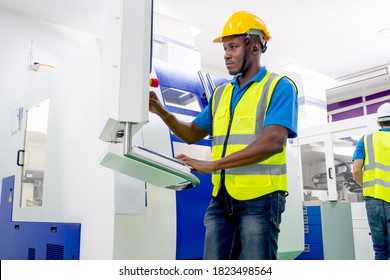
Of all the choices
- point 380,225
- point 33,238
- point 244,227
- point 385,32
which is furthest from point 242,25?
point 385,32

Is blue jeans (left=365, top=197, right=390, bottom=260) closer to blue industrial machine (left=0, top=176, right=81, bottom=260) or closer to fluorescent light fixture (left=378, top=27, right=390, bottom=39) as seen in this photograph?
blue industrial machine (left=0, top=176, right=81, bottom=260)

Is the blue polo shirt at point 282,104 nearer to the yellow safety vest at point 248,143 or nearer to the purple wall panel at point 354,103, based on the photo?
the yellow safety vest at point 248,143

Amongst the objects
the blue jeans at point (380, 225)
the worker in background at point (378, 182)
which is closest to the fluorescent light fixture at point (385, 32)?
the worker in background at point (378, 182)

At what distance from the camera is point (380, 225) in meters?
3.34

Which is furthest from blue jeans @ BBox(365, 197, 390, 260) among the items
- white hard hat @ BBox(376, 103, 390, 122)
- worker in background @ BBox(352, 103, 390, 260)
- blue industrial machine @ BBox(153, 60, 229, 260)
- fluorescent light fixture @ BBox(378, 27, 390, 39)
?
fluorescent light fixture @ BBox(378, 27, 390, 39)

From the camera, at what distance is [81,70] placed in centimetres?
216

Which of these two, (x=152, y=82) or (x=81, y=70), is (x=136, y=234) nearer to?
(x=152, y=82)

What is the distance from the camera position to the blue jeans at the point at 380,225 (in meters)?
3.30

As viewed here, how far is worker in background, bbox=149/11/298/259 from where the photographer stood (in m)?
1.36

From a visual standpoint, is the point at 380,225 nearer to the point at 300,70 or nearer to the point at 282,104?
the point at 282,104

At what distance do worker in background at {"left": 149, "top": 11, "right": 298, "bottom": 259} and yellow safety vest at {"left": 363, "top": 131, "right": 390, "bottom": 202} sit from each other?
2.24m

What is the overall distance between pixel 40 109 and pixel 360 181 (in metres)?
2.93

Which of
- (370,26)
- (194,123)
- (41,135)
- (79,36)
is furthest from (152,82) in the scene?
(370,26)

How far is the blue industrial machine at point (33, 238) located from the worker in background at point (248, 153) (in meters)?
0.93
